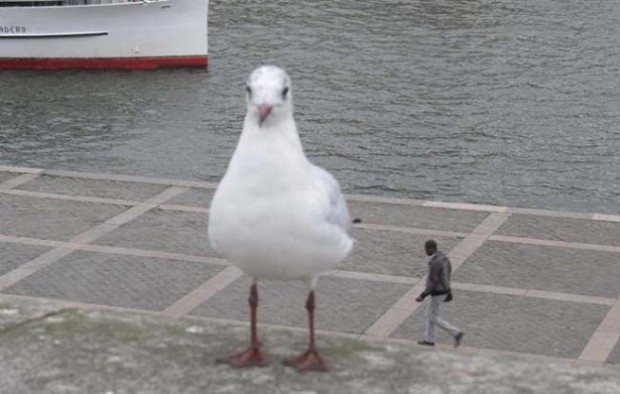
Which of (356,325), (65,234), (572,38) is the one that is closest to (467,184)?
(65,234)

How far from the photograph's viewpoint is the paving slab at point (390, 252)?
14.7m

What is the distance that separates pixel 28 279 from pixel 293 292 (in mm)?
3168

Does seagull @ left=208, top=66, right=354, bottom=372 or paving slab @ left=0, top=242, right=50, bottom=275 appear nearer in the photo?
seagull @ left=208, top=66, right=354, bottom=372

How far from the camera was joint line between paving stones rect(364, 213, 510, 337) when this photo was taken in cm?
1273

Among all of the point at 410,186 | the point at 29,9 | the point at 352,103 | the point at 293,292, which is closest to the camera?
the point at 293,292

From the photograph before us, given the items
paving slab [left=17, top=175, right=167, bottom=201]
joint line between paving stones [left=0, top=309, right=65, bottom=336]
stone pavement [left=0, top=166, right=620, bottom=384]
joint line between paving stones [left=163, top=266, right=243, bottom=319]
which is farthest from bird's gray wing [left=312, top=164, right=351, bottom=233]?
paving slab [left=17, top=175, right=167, bottom=201]

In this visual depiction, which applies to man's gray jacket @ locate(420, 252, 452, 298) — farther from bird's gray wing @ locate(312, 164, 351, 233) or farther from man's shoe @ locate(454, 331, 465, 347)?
bird's gray wing @ locate(312, 164, 351, 233)

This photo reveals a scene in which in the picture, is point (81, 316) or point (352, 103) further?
point (352, 103)

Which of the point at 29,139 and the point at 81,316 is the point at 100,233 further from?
the point at 29,139

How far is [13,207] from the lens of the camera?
57.8 ft

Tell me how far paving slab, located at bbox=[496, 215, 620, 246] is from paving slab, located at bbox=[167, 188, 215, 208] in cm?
442

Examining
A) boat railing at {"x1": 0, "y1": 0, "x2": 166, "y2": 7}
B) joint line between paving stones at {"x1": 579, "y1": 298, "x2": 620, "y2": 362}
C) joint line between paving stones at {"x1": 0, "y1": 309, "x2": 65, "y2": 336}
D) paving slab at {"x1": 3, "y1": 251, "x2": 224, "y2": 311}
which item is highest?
joint line between paving stones at {"x1": 0, "y1": 309, "x2": 65, "y2": 336}

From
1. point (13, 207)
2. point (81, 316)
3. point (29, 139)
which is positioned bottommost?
point (29, 139)

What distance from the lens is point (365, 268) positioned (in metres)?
14.7
